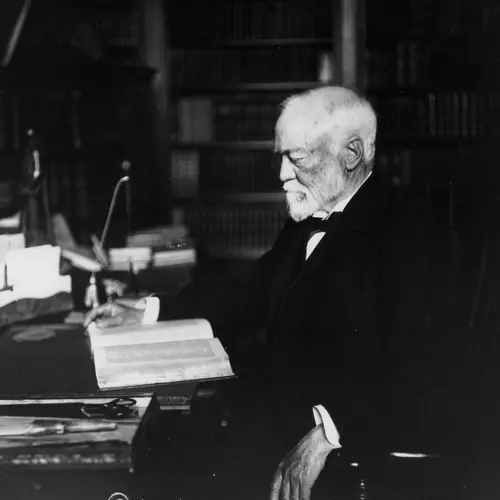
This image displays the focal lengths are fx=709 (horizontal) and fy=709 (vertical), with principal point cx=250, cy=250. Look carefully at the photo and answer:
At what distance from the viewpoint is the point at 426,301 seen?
130cm

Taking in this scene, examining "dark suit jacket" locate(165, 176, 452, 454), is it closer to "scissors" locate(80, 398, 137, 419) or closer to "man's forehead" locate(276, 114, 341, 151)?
"man's forehead" locate(276, 114, 341, 151)

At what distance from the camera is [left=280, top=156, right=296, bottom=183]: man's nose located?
150 centimetres

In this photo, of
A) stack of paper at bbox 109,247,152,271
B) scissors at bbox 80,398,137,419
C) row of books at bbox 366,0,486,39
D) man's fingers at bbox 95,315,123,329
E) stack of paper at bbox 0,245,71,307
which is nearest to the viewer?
scissors at bbox 80,398,137,419

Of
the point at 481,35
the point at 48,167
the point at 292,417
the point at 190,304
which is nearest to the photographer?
the point at 292,417

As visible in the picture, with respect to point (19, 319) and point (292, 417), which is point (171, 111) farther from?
point (292, 417)

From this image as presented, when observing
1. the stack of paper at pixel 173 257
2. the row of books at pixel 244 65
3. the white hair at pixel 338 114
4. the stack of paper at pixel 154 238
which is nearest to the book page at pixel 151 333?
the white hair at pixel 338 114

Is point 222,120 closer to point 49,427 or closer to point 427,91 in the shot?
point 427,91

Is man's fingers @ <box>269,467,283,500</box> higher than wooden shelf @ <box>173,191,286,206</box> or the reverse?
the reverse

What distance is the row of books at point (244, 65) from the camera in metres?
3.28

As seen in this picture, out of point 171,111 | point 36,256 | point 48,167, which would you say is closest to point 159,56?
point 171,111

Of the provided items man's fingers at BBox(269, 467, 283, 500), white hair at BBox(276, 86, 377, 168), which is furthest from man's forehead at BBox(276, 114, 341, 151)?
man's fingers at BBox(269, 467, 283, 500)

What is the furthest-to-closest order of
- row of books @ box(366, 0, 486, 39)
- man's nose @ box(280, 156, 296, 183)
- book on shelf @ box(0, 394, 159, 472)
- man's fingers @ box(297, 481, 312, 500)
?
row of books @ box(366, 0, 486, 39), man's nose @ box(280, 156, 296, 183), man's fingers @ box(297, 481, 312, 500), book on shelf @ box(0, 394, 159, 472)

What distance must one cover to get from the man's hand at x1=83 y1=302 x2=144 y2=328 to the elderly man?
1.07ft

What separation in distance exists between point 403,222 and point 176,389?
0.53 meters
